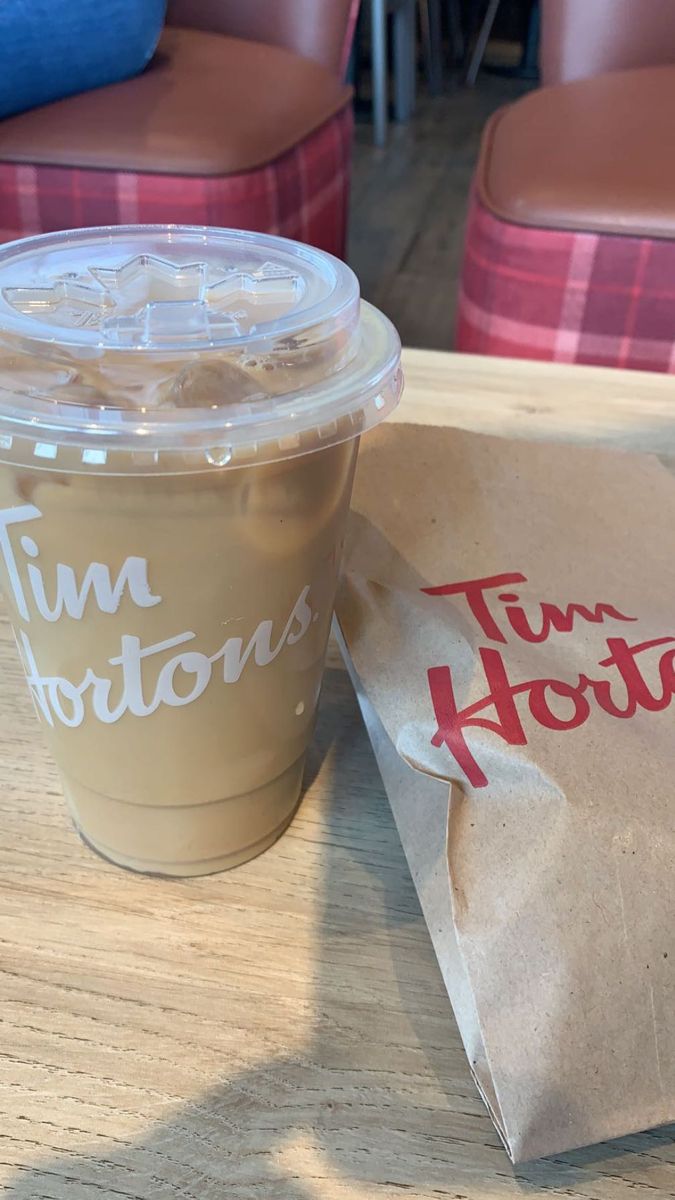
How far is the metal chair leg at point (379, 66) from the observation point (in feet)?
8.16

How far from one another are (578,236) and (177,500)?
2.54 ft

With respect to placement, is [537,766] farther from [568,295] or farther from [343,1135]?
[568,295]

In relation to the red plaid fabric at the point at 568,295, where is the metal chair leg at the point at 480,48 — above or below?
below

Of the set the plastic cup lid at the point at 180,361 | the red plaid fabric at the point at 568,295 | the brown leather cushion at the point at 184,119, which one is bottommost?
the red plaid fabric at the point at 568,295

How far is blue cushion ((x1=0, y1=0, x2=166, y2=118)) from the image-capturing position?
0.96 meters

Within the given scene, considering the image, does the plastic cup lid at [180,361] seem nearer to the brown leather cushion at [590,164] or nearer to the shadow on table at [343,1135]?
the shadow on table at [343,1135]

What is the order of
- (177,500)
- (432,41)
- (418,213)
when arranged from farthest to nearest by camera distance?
(432,41), (418,213), (177,500)

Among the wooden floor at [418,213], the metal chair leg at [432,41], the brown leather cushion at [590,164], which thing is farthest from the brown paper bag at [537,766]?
the metal chair leg at [432,41]

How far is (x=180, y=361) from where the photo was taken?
0.91 ft

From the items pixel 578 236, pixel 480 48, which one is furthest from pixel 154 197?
pixel 480 48

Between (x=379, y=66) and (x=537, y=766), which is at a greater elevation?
(x=537, y=766)

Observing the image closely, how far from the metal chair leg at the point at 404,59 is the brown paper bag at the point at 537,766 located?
2781 millimetres

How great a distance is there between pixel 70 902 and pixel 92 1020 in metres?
0.05

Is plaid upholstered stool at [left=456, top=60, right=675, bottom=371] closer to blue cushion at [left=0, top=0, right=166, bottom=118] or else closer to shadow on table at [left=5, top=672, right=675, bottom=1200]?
blue cushion at [left=0, top=0, right=166, bottom=118]
